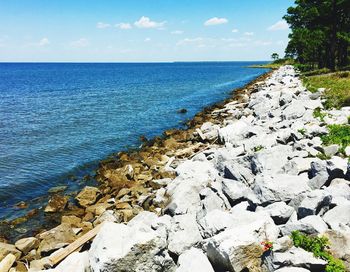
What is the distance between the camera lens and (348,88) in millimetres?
24359

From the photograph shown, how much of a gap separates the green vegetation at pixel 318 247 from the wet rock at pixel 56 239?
6911 mm

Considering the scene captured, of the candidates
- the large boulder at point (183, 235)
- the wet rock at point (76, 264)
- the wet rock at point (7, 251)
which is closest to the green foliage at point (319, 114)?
the large boulder at point (183, 235)

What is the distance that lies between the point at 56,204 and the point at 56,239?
3940 mm

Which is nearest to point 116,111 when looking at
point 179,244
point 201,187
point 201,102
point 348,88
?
point 201,102

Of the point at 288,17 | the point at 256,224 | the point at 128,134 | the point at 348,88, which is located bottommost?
the point at 128,134

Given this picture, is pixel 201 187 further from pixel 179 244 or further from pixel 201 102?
pixel 201 102

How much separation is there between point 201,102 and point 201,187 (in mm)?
35613

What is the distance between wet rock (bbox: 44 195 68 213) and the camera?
14094mm

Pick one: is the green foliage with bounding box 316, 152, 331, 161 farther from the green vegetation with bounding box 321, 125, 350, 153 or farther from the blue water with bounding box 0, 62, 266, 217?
the blue water with bounding box 0, 62, 266, 217

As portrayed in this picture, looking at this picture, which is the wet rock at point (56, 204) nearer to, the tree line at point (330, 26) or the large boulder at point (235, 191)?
the large boulder at point (235, 191)

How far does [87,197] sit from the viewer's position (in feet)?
47.3

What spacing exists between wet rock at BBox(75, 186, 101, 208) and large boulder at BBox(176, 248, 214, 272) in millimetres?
8042

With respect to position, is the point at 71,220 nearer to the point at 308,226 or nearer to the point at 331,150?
the point at 308,226

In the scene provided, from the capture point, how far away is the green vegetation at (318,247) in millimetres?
5950
